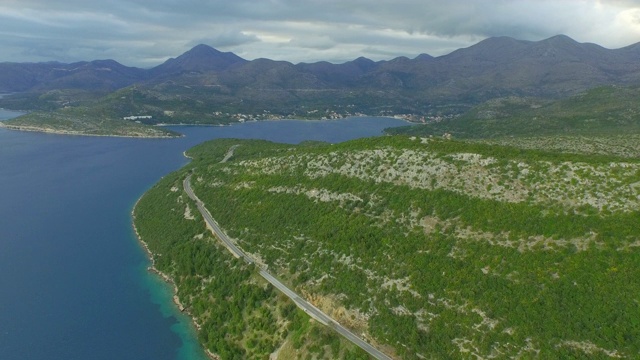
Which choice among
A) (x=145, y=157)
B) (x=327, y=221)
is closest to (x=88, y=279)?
(x=327, y=221)

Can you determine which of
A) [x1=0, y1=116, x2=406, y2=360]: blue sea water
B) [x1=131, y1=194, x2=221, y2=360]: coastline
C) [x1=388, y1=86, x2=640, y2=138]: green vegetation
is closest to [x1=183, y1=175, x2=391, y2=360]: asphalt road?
[x1=131, y1=194, x2=221, y2=360]: coastline

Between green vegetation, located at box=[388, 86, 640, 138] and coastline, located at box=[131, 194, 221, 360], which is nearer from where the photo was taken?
coastline, located at box=[131, 194, 221, 360]

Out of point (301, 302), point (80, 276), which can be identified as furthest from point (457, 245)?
point (80, 276)

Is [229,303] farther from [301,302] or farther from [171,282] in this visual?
[171,282]

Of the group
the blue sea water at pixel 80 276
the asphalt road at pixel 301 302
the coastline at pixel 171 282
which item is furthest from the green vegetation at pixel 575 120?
the coastline at pixel 171 282

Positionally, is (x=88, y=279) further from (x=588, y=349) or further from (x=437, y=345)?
(x=588, y=349)

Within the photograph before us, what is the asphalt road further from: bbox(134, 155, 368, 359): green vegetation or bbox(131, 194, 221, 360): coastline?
bbox(131, 194, 221, 360): coastline
